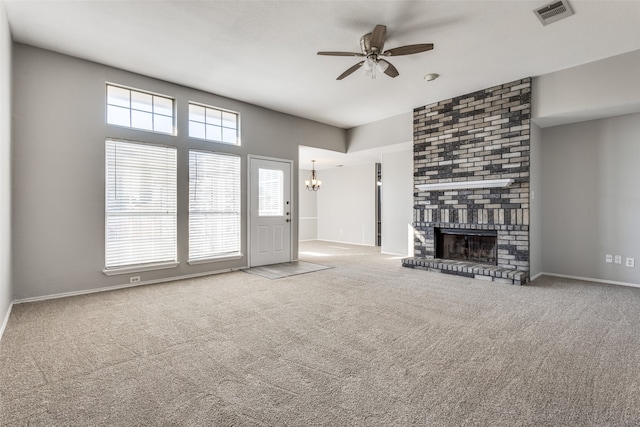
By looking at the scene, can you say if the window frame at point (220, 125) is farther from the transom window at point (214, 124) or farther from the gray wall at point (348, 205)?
the gray wall at point (348, 205)

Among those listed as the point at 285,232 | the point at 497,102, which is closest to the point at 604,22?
the point at 497,102

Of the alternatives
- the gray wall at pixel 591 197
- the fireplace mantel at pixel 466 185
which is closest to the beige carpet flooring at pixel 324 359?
the gray wall at pixel 591 197

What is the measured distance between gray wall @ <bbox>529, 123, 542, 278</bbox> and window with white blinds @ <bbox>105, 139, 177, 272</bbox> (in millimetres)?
5491

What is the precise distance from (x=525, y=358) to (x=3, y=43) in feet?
17.0

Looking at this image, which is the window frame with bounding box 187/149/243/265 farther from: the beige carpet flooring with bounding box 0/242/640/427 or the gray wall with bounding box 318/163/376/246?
the gray wall with bounding box 318/163/376/246

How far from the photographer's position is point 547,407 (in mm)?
1704

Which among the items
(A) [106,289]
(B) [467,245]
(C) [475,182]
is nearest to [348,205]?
(B) [467,245]

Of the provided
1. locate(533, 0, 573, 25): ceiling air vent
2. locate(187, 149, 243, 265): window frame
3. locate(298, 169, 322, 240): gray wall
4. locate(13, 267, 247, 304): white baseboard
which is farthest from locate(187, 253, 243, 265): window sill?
locate(533, 0, 573, 25): ceiling air vent

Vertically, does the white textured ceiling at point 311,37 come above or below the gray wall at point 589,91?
above

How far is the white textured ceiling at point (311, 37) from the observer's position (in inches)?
117

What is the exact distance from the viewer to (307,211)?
10.7m

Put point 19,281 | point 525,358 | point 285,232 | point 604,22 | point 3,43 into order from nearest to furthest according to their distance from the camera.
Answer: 1. point 525,358
2. point 3,43
3. point 604,22
4. point 19,281
5. point 285,232

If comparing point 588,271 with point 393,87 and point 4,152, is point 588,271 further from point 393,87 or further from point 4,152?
point 4,152

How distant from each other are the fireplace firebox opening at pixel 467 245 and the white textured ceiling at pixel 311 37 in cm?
245
